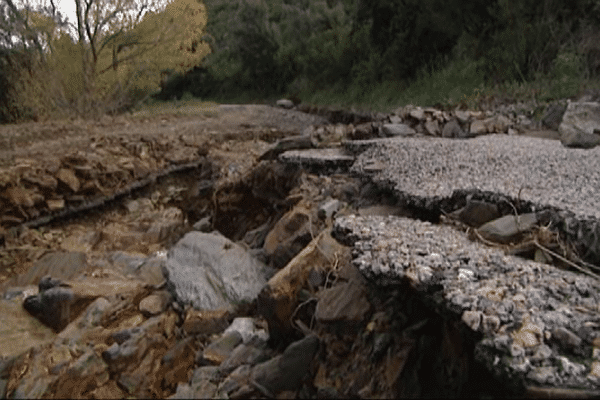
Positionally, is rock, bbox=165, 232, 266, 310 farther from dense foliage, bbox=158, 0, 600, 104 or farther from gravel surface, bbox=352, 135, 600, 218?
dense foliage, bbox=158, 0, 600, 104

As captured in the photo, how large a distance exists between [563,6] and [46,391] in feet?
25.6

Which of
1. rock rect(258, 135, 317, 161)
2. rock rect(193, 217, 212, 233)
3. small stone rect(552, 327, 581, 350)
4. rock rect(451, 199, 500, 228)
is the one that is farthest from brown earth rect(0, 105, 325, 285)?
small stone rect(552, 327, 581, 350)

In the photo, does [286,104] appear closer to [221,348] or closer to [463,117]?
[463,117]

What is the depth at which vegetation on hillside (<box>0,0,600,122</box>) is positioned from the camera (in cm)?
628

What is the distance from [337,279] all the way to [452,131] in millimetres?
3042

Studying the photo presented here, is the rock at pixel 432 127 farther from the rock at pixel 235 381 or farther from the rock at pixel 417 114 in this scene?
the rock at pixel 235 381

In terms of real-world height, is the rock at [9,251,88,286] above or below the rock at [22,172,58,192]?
below

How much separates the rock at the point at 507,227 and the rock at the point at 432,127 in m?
2.63

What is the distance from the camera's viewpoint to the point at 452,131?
14.3ft

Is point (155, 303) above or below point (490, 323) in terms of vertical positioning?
below

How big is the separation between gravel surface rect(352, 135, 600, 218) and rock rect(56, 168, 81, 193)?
3126 mm

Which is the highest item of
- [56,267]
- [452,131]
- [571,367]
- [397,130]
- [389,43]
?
[389,43]

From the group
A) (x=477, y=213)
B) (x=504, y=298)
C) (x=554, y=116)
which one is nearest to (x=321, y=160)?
(x=477, y=213)

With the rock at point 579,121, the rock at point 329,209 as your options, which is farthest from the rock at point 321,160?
the rock at point 579,121
